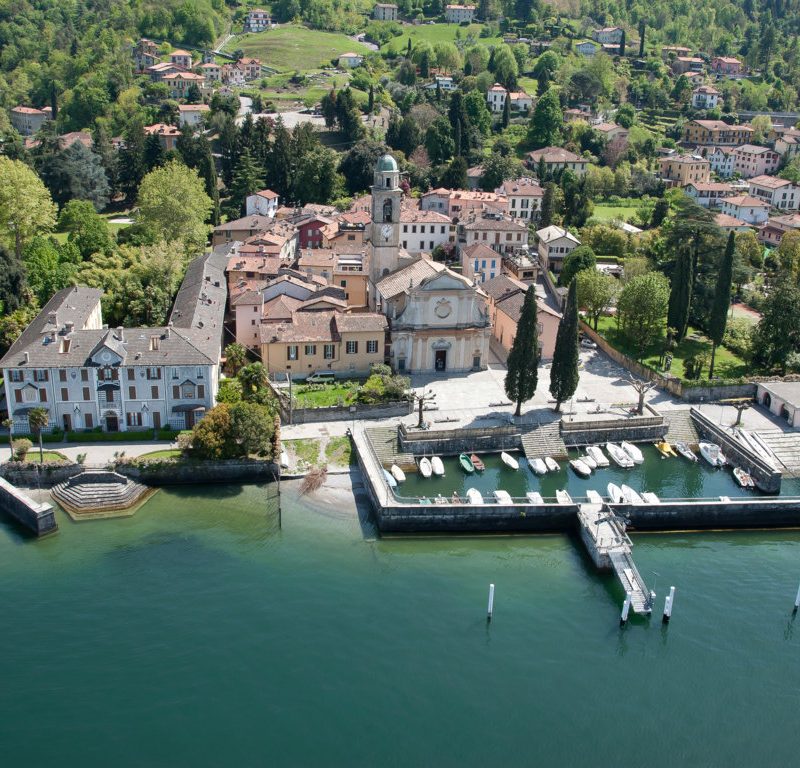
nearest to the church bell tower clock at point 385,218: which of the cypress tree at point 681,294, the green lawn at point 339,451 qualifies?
the green lawn at point 339,451

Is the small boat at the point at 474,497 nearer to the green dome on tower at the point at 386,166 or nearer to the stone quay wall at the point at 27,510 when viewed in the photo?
the stone quay wall at the point at 27,510

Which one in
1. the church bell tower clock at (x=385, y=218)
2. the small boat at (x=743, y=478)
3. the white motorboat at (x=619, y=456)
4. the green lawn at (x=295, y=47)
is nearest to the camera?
the small boat at (x=743, y=478)

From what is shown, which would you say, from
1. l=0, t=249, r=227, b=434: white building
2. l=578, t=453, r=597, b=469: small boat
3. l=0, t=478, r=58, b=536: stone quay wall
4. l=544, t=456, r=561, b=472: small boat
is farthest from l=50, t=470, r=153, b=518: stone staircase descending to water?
l=578, t=453, r=597, b=469: small boat

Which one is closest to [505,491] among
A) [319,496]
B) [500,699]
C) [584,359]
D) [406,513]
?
[406,513]

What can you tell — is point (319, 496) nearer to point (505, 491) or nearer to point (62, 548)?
point (505, 491)

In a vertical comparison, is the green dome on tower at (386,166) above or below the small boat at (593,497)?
above

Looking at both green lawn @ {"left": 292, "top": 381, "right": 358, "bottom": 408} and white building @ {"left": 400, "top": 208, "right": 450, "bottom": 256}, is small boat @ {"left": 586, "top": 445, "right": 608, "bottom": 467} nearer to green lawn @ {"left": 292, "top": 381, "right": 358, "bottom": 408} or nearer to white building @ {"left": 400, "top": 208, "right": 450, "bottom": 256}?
green lawn @ {"left": 292, "top": 381, "right": 358, "bottom": 408}
